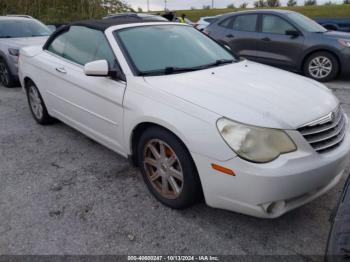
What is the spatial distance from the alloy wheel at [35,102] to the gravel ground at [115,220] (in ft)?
3.66

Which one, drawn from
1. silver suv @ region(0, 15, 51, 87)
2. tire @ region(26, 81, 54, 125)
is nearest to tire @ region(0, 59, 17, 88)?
silver suv @ region(0, 15, 51, 87)

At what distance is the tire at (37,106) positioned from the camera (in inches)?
181

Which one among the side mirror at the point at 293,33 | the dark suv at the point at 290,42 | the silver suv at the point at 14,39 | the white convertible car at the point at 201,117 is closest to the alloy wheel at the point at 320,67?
the dark suv at the point at 290,42

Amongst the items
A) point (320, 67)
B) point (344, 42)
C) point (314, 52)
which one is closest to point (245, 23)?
point (314, 52)

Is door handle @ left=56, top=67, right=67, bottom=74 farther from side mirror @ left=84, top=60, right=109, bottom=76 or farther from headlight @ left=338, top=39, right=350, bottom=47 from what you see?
headlight @ left=338, top=39, right=350, bottom=47

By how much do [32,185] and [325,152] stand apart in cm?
264

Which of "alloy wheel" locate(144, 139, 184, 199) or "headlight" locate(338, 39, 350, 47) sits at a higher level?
"headlight" locate(338, 39, 350, 47)

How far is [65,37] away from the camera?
4191 mm

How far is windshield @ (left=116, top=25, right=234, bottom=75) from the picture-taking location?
3.14 meters

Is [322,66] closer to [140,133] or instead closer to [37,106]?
[140,133]

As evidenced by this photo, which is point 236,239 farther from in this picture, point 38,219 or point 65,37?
point 65,37

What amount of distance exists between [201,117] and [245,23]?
6.39 m

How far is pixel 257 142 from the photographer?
89.4 inches

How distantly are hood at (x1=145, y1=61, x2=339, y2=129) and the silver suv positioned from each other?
16.6 ft
